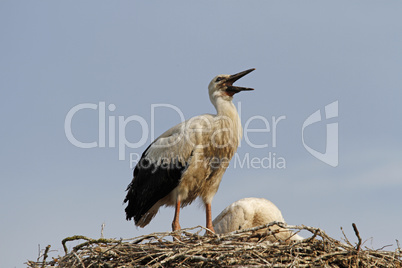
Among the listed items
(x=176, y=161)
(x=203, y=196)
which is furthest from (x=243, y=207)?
(x=176, y=161)

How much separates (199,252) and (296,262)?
0.94m

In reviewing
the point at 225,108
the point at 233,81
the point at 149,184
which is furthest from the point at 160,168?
the point at 233,81

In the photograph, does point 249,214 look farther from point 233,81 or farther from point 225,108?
point 233,81

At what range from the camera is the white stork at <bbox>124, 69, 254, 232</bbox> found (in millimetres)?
8773

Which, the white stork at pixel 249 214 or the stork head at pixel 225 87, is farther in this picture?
the stork head at pixel 225 87

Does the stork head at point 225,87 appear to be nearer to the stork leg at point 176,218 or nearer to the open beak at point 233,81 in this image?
the open beak at point 233,81

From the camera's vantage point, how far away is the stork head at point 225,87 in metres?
9.31

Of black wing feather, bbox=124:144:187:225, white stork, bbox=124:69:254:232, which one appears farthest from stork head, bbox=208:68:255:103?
black wing feather, bbox=124:144:187:225

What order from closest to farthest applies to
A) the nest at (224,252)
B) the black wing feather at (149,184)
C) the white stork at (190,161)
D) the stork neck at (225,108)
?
the nest at (224,252)
the white stork at (190,161)
the black wing feather at (149,184)
the stork neck at (225,108)

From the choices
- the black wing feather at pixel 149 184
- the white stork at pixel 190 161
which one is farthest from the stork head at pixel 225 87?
the black wing feather at pixel 149 184

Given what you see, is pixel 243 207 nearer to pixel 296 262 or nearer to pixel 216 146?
pixel 216 146

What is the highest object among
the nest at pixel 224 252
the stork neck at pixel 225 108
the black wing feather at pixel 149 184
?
the stork neck at pixel 225 108

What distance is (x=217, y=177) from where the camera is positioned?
9031 mm

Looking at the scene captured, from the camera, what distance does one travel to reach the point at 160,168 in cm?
904
